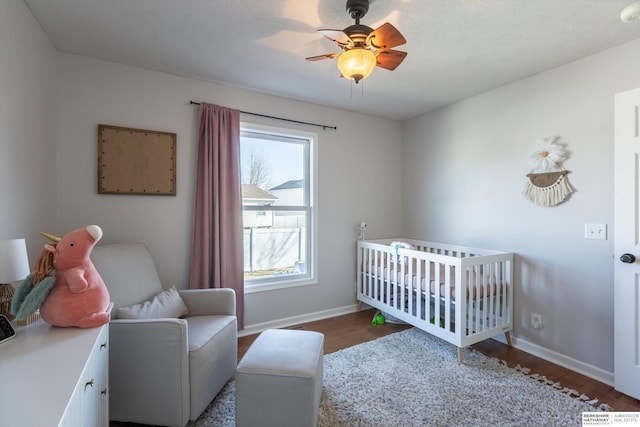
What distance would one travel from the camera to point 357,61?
4.96 ft

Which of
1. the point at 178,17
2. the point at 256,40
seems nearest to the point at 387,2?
the point at 256,40

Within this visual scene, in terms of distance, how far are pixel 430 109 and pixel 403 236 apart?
5.22 feet

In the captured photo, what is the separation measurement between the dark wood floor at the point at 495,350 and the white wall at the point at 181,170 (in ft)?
0.78

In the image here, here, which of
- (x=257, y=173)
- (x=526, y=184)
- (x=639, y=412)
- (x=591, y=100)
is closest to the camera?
(x=639, y=412)

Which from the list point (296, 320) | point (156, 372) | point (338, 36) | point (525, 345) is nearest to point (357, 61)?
point (338, 36)

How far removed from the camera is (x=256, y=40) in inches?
78.3

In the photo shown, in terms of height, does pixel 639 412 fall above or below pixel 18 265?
below

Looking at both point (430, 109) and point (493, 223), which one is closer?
point (493, 223)

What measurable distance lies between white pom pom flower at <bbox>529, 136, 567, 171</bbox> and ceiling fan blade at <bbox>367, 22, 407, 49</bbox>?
5.51ft

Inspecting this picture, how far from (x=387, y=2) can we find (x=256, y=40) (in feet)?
2.96

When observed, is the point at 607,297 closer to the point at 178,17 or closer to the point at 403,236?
the point at 403,236

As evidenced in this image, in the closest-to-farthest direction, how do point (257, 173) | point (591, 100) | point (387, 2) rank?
1. point (387, 2)
2. point (591, 100)
3. point (257, 173)

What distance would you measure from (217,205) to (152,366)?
134 cm

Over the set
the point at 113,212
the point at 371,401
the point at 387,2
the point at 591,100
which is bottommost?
the point at 371,401
